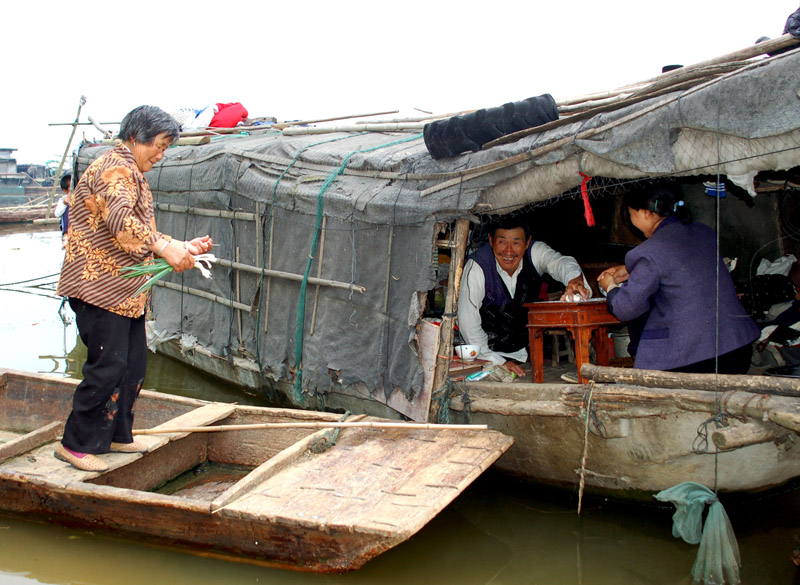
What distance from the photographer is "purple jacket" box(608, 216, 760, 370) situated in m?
3.63

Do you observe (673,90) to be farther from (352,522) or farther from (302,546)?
(302,546)

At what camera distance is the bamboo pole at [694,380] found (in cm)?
Answer: 316

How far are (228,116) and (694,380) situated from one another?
6.75 meters

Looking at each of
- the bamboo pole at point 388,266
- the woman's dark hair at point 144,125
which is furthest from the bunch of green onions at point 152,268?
the bamboo pole at point 388,266

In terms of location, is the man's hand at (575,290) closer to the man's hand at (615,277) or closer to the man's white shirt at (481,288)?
the man's white shirt at (481,288)

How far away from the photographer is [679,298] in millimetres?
3646

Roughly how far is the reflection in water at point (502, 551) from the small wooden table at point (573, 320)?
85 centimetres

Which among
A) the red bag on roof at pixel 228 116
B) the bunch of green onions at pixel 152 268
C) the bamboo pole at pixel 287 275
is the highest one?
the red bag on roof at pixel 228 116

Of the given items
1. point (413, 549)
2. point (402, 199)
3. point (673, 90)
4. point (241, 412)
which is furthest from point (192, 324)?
point (673, 90)

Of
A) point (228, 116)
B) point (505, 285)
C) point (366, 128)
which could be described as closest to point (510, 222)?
point (505, 285)

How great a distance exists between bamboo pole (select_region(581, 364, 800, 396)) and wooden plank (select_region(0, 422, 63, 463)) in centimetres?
331

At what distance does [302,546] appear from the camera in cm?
321

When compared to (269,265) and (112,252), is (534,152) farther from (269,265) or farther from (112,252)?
(269,265)

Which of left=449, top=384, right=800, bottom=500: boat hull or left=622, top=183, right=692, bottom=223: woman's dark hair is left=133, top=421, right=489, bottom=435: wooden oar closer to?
left=449, top=384, right=800, bottom=500: boat hull
